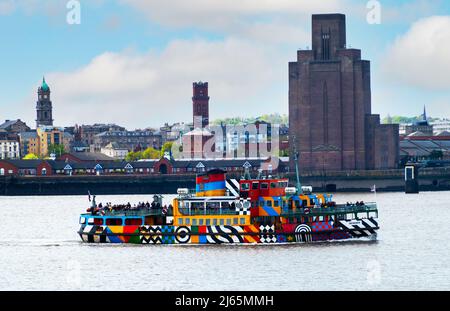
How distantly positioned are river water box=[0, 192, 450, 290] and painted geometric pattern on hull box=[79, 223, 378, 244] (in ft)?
2.87

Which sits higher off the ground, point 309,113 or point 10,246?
point 309,113

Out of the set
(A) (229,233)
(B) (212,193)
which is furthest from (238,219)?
(B) (212,193)

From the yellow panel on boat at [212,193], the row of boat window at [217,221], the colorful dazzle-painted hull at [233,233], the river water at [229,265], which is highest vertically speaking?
the yellow panel on boat at [212,193]

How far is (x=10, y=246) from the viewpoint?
265ft

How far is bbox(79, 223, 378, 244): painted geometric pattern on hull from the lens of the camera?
73.6 m

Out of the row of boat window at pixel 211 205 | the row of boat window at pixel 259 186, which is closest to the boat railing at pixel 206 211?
the row of boat window at pixel 211 205

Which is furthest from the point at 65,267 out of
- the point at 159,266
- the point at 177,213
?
the point at 177,213

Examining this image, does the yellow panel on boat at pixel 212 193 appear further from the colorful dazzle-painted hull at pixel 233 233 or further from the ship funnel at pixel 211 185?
the colorful dazzle-painted hull at pixel 233 233

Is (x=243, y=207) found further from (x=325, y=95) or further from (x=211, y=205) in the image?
(x=325, y=95)

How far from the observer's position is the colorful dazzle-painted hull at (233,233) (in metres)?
73.6

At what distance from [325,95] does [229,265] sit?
130750 mm

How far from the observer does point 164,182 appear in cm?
19538
